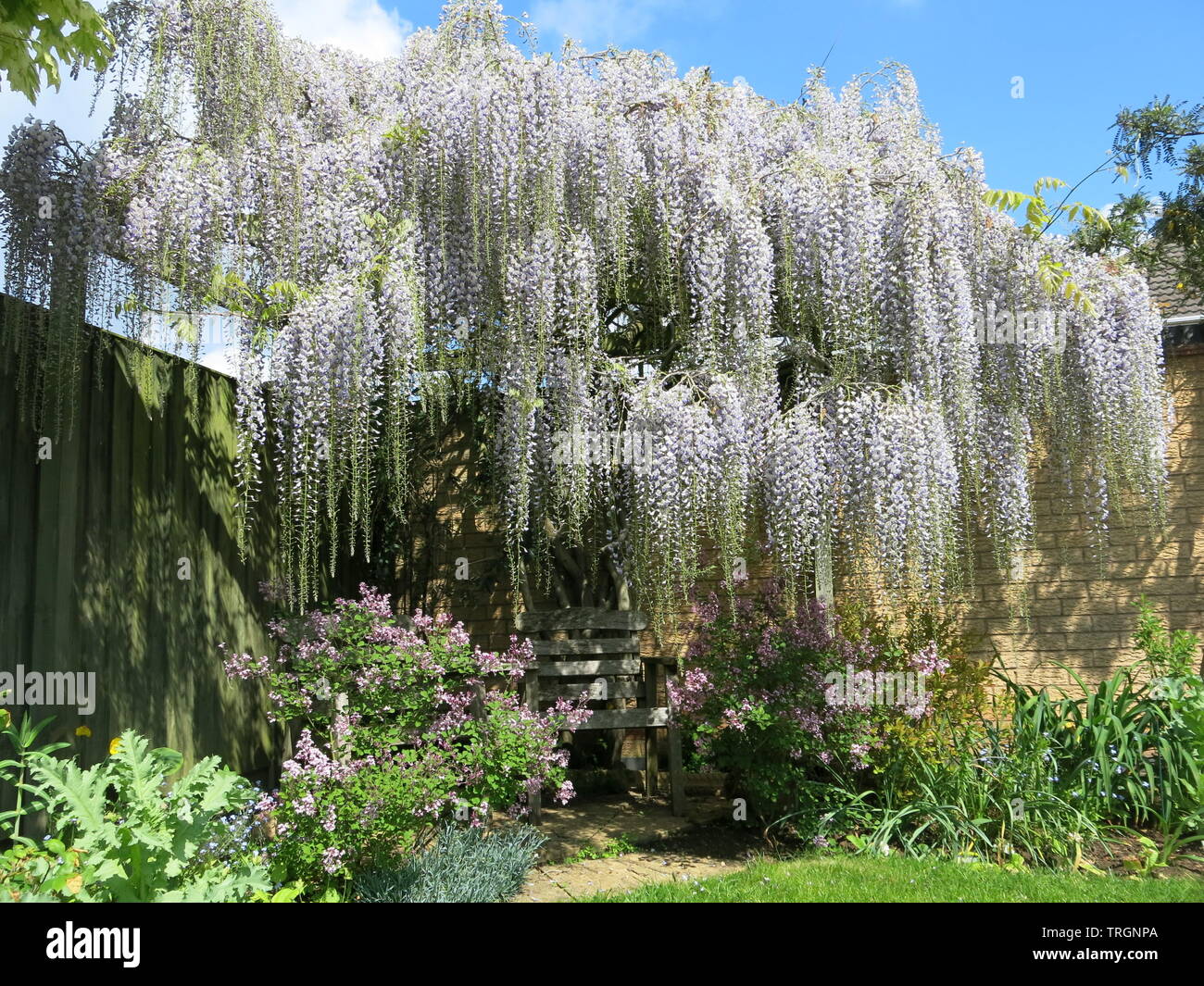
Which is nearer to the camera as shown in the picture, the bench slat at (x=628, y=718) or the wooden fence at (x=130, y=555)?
the wooden fence at (x=130, y=555)

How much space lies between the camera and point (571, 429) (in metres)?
4.46

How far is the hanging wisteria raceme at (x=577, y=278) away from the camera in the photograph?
13.5ft

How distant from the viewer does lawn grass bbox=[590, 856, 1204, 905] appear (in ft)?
11.3

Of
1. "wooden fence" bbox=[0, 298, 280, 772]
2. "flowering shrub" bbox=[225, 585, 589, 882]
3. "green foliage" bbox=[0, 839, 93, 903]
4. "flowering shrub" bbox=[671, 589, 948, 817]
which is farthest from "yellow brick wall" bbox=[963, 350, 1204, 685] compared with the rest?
"green foliage" bbox=[0, 839, 93, 903]

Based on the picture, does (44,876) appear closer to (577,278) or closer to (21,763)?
(21,763)

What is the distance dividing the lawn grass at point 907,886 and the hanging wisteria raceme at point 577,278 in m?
1.24

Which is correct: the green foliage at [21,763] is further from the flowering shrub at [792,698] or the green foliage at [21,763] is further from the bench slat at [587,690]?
the flowering shrub at [792,698]

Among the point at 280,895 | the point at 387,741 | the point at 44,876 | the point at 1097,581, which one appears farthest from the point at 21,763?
the point at 1097,581

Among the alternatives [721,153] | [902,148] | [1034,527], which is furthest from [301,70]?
[1034,527]

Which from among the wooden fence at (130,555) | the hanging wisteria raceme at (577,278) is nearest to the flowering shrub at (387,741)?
the wooden fence at (130,555)

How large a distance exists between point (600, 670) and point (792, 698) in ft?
3.97

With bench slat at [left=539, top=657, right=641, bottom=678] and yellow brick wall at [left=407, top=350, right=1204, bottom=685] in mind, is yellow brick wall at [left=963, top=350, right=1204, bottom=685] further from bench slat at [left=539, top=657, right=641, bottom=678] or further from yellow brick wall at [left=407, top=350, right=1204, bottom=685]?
bench slat at [left=539, top=657, right=641, bottom=678]

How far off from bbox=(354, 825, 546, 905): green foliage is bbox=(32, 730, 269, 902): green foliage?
479mm

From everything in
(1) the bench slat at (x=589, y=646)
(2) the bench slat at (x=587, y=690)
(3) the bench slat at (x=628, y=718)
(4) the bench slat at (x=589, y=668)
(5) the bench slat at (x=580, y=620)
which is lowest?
(3) the bench slat at (x=628, y=718)
